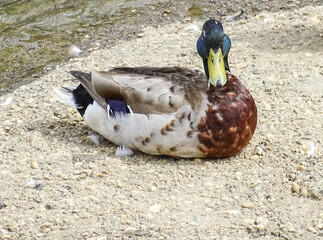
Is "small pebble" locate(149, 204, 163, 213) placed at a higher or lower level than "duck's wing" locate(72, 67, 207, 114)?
lower

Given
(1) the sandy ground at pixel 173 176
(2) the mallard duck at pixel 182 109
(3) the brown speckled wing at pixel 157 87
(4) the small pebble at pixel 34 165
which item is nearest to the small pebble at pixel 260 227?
(1) the sandy ground at pixel 173 176

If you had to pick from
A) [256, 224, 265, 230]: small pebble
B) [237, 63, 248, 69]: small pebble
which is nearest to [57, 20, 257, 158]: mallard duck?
[256, 224, 265, 230]: small pebble

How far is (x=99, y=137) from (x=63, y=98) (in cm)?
45

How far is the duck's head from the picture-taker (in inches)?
211

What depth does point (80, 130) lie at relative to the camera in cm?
609

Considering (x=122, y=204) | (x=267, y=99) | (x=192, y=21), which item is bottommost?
(x=192, y=21)

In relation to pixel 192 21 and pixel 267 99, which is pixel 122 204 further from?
pixel 192 21

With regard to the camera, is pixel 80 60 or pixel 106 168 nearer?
pixel 106 168

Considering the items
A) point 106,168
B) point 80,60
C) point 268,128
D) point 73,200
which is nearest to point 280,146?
point 268,128

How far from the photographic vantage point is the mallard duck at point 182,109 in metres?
5.23

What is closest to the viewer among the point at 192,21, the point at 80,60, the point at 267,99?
the point at 267,99

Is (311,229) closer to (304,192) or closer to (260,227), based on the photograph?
(260,227)

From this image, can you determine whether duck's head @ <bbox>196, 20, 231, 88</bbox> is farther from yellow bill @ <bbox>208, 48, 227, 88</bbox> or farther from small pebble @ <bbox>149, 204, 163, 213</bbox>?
small pebble @ <bbox>149, 204, 163, 213</bbox>

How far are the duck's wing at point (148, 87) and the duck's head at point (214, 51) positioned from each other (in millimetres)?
112
